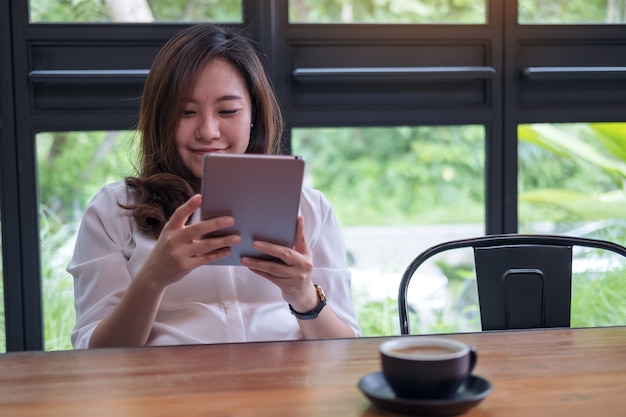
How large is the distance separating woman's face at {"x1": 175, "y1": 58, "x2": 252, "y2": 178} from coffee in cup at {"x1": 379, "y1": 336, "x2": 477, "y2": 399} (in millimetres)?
866

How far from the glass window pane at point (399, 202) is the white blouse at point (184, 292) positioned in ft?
2.96

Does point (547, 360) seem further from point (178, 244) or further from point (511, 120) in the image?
point (511, 120)

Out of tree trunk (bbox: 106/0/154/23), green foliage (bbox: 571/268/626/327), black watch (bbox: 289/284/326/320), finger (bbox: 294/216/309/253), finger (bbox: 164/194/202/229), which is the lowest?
green foliage (bbox: 571/268/626/327)

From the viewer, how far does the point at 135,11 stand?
8.05 ft

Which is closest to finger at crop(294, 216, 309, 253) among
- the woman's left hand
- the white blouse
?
the woman's left hand

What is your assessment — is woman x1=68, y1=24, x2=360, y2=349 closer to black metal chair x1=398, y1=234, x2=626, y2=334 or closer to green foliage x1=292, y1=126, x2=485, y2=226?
black metal chair x1=398, y1=234, x2=626, y2=334

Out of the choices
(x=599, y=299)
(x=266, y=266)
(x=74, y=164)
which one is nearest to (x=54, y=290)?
(x=74, y=164)

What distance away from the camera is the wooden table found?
90 centimetres

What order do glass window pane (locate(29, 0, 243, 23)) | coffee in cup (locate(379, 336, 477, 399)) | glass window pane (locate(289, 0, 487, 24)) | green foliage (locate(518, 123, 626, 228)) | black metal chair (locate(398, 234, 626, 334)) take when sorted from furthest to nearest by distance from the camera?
1. green foliage (locate(518, 123, 626, 228))
2. glass window pane (locate(289, 0, 487, 24))
3. glass window pane (locate(29, 0, 243, 23))
4. black metal chair (locate(398, 234, 626, 334))
5. coffee in cup (locate(379, 336, 477, 399))

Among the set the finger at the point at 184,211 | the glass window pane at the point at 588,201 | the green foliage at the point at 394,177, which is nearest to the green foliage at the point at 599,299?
the glass window pane at the point at 588,201

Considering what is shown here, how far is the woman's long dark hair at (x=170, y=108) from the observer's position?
1646 mm

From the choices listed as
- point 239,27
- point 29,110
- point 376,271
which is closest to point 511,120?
point 376,271

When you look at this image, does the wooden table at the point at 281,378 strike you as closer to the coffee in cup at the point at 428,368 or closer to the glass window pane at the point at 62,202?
the coffee in cup at the point at 428,368

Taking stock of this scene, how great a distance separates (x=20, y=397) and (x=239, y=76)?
3.17ft
